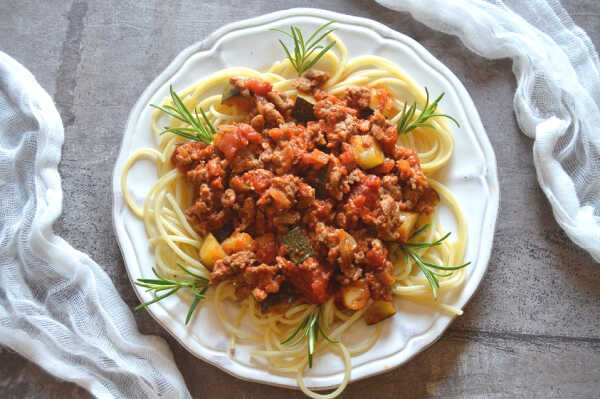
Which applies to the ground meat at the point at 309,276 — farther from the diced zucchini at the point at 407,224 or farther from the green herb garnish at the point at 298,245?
the diced zucchini at the point at 407,224

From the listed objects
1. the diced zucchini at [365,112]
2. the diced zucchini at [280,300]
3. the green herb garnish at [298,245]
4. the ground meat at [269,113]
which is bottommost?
the diced zucchini at [280,300]

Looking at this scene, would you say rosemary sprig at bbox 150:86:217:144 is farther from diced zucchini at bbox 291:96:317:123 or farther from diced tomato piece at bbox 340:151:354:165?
diced tomato piece at bbox 340:151:354:165

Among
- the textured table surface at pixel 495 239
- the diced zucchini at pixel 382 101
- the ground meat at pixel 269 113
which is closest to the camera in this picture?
the ground meat at pixel 269 113

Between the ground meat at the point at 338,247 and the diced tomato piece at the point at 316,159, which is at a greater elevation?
the diced tomato piece at the point at 316,159

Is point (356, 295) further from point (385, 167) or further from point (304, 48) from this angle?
point (304, 48)

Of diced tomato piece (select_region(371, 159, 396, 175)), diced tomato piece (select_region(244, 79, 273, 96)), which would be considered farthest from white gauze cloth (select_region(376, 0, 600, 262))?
diced tomato piece (select_region(244, 79, 273, 96))

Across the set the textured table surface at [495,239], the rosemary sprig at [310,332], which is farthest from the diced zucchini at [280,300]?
the textured table surface at [495,239]

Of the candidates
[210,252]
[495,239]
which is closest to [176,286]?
[210,252]
